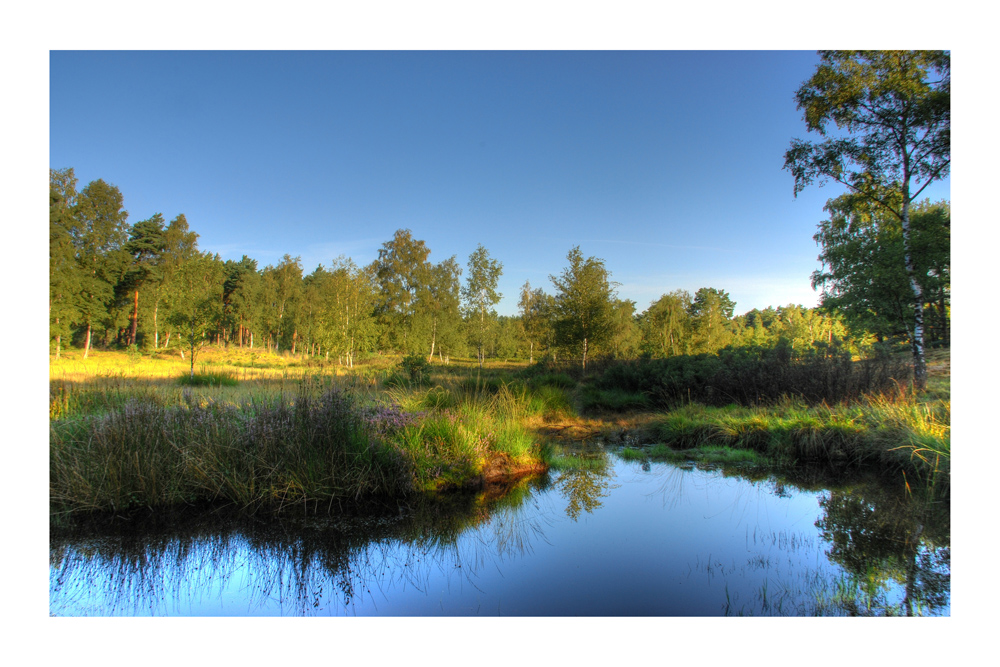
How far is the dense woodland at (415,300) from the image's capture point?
6.91 m

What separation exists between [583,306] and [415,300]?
458 inches

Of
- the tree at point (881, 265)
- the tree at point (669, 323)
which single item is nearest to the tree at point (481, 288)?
the tree at point (669, 323)

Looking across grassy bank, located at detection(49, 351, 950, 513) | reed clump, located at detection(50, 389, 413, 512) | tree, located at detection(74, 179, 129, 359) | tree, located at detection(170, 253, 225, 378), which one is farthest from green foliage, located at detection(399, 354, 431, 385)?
tree, located at detection(170, 253, 225, 378)

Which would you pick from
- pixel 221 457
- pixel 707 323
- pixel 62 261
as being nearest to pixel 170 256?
pixel 62 261

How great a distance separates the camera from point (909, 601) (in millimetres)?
2695

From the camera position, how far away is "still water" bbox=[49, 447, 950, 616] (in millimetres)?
2695

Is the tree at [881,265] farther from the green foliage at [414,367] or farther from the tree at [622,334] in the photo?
the green foliage at [414,367]

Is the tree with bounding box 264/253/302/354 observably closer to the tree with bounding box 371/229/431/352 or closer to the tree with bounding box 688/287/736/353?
the tree with bounding box 371/229/431/352

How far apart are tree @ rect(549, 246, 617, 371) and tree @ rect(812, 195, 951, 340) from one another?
7.33 meters

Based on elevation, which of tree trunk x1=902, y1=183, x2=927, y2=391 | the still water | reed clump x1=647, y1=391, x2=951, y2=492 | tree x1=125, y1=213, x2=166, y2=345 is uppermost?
tree x1=125, y1=213, x2=166, y2=345

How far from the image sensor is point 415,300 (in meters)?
25.5
